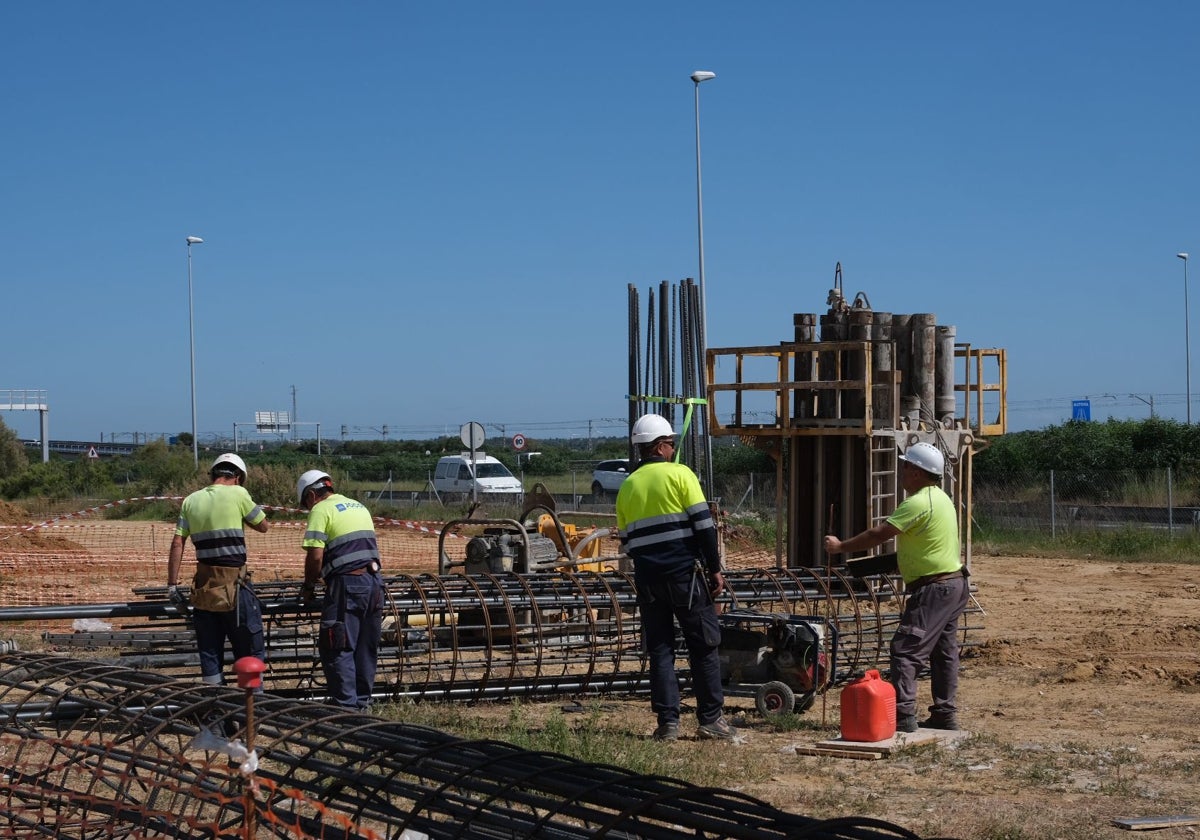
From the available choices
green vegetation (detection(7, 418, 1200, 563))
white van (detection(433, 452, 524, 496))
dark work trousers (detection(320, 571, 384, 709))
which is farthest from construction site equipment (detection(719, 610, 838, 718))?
white van (detection(433, 452, 524, 496))

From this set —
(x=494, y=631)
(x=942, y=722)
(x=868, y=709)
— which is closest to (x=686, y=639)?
(x=868, y=709)

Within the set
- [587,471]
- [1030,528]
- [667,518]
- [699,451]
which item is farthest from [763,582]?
[587,471]

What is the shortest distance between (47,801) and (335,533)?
3630 mm

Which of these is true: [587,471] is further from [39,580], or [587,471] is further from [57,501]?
[39,580]

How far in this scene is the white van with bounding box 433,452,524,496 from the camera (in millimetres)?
39469

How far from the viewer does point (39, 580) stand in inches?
826

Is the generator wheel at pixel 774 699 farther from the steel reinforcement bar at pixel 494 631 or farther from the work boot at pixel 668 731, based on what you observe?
the work boot at pixel 668 731

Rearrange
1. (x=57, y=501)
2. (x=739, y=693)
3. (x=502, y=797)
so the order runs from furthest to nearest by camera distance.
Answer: (x=57, y=501), (x=739, y=693), (x=502, y=797)

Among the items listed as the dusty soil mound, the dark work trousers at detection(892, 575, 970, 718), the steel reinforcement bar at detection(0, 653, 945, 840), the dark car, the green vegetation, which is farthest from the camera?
the dark car

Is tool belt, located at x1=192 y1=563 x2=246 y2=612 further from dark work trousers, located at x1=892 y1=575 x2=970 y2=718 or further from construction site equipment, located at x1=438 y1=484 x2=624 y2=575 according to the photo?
dark work trousers, located at x1=892 y1=575 x2=970 y2=718

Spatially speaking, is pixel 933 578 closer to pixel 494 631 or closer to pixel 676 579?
pixel 676 579

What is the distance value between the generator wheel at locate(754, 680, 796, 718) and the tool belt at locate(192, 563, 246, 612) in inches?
148

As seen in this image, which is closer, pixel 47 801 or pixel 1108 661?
pixel 47 801

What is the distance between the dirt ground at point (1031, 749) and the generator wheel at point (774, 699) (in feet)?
0.40
